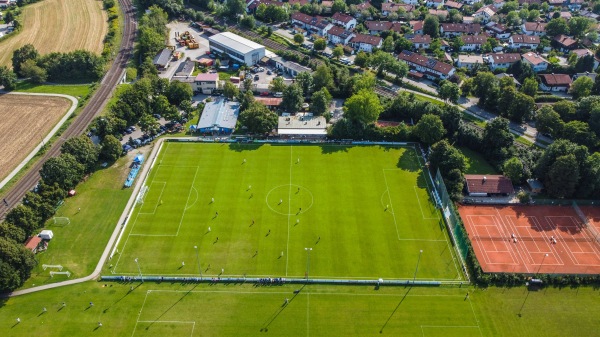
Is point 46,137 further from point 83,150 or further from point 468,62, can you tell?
point 468,62

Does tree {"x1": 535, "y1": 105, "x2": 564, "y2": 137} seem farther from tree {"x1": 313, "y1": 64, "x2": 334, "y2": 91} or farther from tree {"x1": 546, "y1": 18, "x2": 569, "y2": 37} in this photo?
tree {"x1": 546, "y1": 18, "x2": 569, "y2": 37}

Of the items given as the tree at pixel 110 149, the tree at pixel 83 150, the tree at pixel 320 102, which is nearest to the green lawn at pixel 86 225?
the tree at pixel 110 149

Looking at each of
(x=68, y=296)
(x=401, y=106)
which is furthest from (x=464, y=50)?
(x=68, y=296)

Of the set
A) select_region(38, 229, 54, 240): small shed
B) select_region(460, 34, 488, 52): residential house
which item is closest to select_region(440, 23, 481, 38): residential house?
select_region(460, 34, 488, 52): residential house

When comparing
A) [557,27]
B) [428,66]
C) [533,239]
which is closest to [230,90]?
[428,66]

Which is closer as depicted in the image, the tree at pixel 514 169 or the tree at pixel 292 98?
the tree at pixel 514 169

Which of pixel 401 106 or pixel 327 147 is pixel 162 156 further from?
pixel 401 106

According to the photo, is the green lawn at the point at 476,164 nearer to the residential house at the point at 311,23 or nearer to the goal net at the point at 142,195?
the goal net at the point at 142,195
